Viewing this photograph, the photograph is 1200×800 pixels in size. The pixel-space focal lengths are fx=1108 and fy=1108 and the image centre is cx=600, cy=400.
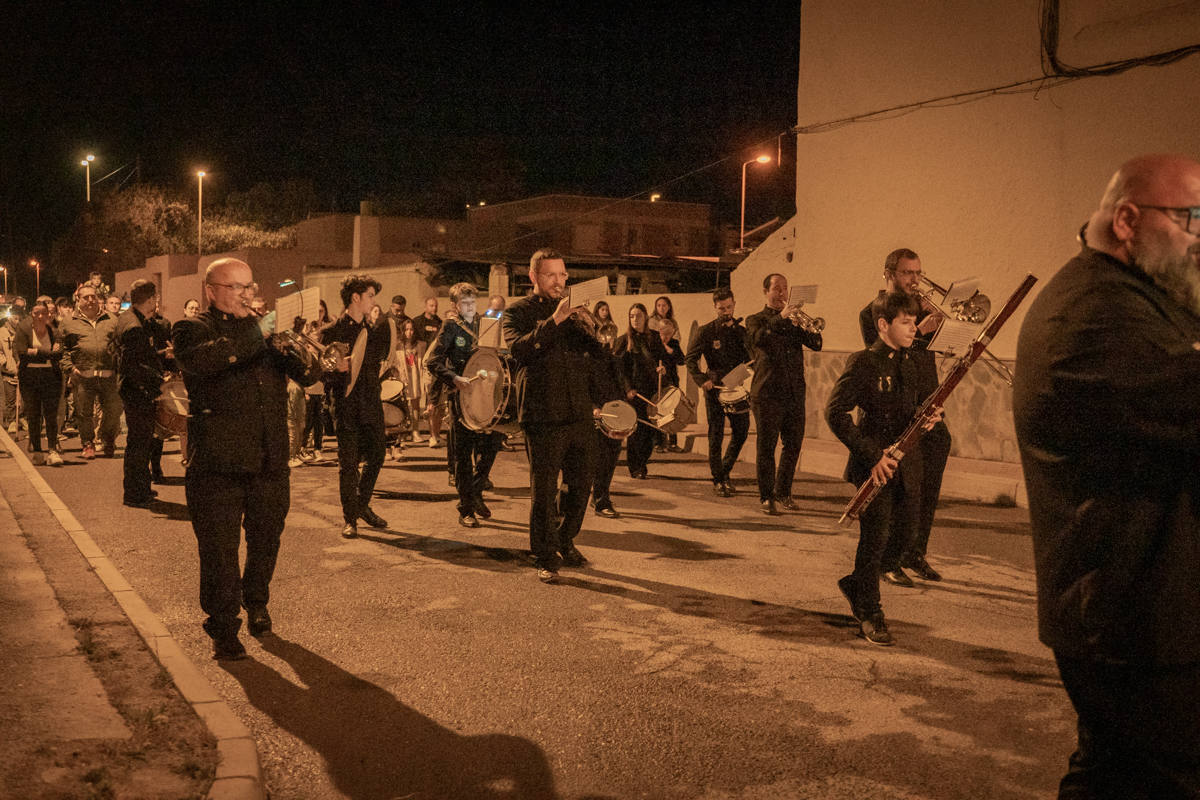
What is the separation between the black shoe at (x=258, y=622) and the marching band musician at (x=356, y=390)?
2.69 meters

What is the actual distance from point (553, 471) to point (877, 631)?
2.35 metres

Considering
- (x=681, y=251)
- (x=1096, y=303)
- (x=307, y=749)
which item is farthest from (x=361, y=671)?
(x=681, y=251)

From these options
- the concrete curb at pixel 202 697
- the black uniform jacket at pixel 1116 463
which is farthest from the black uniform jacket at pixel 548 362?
the black uniform jacket at pixel 1116 463

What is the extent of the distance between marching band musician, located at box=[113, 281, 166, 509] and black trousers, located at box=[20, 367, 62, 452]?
3419 millimetres

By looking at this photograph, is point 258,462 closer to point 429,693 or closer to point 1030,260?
point 429,693

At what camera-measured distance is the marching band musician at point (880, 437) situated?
6.05 metres

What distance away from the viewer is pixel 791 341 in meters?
10.3

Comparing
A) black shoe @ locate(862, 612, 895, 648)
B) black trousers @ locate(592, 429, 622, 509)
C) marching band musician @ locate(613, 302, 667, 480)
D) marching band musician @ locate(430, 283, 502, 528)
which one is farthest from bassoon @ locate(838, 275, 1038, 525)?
marching band musician @ locate(613, 302, 667, 480)

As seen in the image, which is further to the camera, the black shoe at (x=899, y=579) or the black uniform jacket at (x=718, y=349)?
the black uniform jacket at (x=718, y=349)

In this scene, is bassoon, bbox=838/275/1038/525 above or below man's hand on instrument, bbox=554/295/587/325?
below

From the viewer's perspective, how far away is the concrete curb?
3.98 meters

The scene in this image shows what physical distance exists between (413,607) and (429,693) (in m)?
1.65

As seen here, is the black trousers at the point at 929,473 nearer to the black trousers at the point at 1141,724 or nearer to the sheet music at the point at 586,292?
the sheet music at the point at 586,292

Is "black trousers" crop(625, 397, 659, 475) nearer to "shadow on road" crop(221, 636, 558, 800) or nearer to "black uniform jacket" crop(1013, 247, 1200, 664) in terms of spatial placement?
"shadow on road" crop(221, 636, 558, 800)
